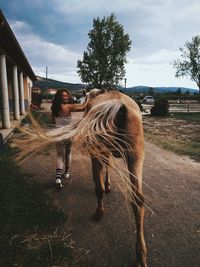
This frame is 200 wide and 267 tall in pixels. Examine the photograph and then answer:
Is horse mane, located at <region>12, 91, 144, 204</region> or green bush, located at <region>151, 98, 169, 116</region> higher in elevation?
horse mane, located at <region>12, 91, 144, 204</region>

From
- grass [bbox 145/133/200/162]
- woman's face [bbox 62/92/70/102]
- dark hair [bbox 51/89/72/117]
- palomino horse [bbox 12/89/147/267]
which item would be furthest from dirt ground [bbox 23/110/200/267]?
grass [bbox 145/133/200/162]

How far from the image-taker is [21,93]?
16.7 metres

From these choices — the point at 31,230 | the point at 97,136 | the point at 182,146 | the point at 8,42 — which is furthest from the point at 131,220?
the point at 8,42

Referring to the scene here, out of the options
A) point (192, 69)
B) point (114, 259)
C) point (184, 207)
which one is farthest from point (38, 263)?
point (192, 69)

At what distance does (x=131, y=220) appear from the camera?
3145 mm

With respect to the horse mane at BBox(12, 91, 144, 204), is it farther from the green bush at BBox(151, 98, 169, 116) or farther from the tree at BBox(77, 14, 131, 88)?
the tree at BBox(77, 14, 131, 88)

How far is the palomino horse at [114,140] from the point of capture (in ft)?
7.35

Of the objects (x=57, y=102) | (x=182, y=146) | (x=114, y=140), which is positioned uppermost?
(x=57, y=102)

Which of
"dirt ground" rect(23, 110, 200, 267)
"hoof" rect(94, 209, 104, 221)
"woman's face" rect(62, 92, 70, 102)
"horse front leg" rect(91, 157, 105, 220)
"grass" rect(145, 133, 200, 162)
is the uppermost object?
"woman's face" rect(62, 92, 70, 102)

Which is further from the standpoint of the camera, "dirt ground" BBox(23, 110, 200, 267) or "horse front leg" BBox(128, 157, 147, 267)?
"dirt ground" BBox(23, 110, 200, 267)

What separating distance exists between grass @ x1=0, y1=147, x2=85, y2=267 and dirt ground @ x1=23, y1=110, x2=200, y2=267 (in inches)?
5.9

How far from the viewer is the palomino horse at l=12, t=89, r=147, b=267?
7.35 feet

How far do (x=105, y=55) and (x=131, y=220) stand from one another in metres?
42.2

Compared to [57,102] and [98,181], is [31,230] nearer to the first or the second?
[98,181]
